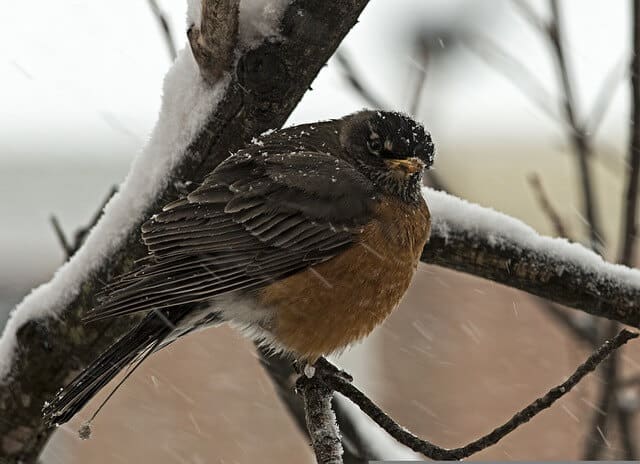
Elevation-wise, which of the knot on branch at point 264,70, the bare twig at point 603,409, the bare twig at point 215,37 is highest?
the bare twig at point 215,37

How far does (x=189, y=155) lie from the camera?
10.2 feet

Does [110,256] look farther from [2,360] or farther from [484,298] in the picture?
[484,298]

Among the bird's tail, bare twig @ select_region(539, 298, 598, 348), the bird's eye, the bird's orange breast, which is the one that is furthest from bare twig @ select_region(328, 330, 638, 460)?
the bird's eye

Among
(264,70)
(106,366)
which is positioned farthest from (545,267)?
(106,366)

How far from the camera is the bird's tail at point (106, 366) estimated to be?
2.78m

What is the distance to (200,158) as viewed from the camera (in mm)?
3107

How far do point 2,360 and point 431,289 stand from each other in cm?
A: 605

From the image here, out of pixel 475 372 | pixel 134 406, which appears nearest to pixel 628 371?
pixel 475 372

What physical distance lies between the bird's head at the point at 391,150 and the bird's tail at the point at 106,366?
1.06m

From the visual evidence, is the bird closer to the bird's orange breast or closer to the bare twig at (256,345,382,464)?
the bird's orange breast

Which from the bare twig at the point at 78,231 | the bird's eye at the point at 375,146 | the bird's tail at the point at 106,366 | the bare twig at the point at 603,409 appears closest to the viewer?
the bird's tail at the point at 106,366

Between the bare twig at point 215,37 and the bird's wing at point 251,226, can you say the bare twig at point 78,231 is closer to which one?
the bird's wing at point 251,226

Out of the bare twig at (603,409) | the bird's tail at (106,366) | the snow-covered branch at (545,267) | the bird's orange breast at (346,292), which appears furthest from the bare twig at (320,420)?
the bare twig at (603,409)

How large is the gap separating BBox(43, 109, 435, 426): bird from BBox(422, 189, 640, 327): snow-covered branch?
0.20 metres
